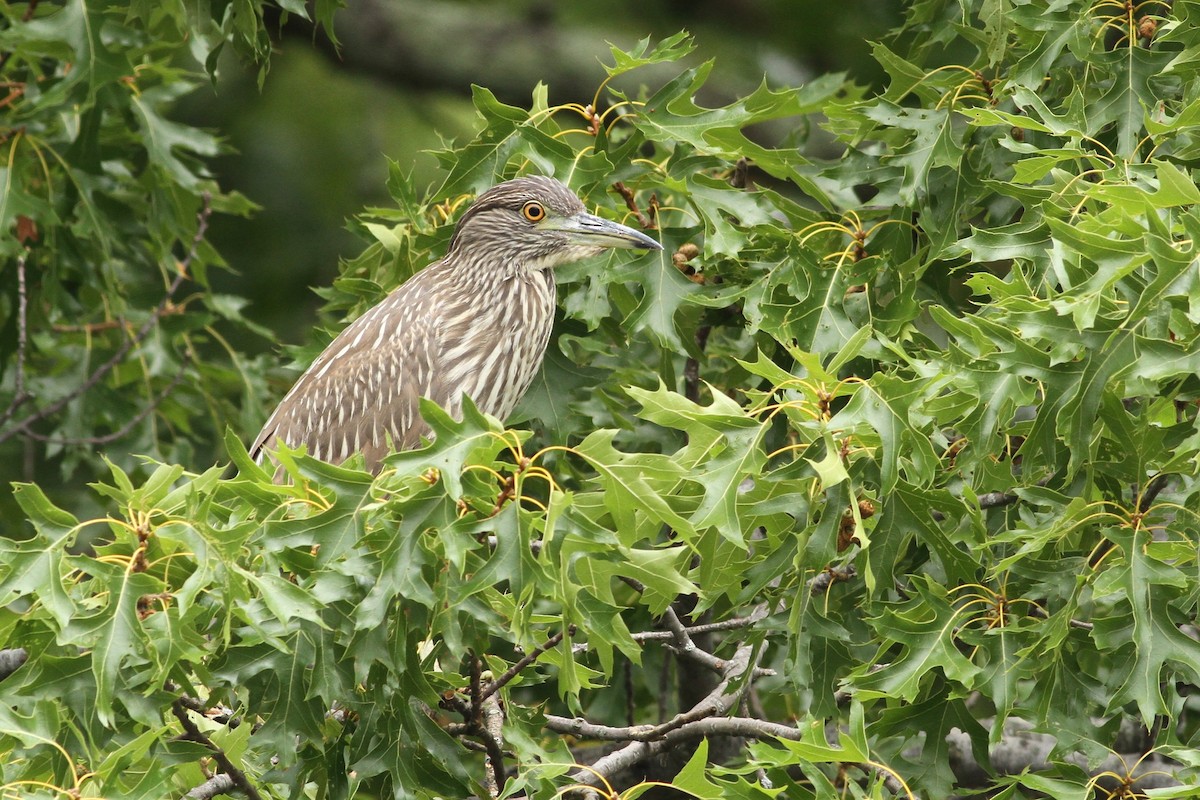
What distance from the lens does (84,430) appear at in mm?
5785

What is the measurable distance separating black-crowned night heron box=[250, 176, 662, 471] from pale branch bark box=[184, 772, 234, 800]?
1487 millimetres

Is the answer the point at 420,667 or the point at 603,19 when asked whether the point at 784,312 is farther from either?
the point at 603,19

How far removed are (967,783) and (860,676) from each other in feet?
5.89

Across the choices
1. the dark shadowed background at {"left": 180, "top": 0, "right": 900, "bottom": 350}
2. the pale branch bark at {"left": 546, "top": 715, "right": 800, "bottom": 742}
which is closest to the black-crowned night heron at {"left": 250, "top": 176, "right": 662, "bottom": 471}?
the pale branch bark at {"left": 546, "top": 715, "right": 800, "bottom": 742}

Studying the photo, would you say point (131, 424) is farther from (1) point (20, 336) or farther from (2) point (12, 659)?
(2) point (12, 659)

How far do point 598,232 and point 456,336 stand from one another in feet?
2.08

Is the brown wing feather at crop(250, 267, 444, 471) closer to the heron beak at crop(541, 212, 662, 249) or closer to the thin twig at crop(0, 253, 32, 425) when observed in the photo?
the heron beak at crop(541, 212, 662, 249)

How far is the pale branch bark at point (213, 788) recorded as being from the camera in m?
2.81

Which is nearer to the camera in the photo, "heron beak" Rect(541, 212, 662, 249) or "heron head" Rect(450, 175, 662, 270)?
"heron beak" Rect(541, 212, 662, 249)

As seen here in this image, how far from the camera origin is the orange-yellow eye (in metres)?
4.45

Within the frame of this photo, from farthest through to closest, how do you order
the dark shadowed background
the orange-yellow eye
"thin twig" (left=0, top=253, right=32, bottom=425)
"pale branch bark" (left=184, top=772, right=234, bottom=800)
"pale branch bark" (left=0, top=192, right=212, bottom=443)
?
the dark shadowed background < "pale branch bark" (left=0, top=192, right=212, bottom=443) < "thin twig" (left=0, top=253, right=32, bottom=425) < the orange-yellow eye < "pale branch bark" (left=184, top=772, right=234, bottom=800)

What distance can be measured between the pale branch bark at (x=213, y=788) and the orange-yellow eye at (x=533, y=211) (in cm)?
212

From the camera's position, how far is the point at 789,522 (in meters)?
2.70

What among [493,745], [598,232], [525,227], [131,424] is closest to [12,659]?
[493,745]
